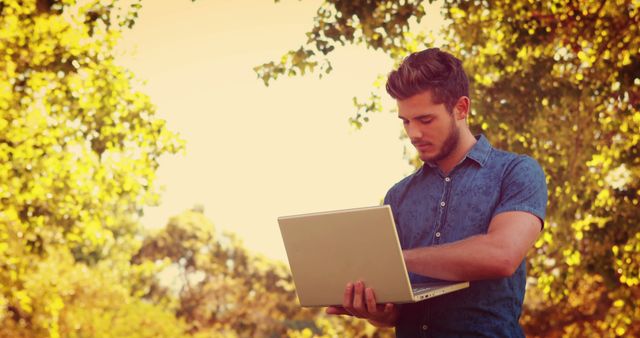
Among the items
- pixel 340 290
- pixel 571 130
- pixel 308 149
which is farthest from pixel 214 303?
pixel 340 290

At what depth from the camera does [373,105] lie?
23.9 feet

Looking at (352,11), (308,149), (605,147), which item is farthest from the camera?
(308,149)

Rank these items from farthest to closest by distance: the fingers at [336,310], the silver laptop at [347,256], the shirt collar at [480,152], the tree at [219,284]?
the tree at [219,284] < the shirt collar at [480,152] < the fingers at [336,310] < the silver laptop at [347,256]

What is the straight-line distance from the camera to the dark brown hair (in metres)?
2.25

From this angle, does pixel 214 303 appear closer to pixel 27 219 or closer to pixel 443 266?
pixel 27 219

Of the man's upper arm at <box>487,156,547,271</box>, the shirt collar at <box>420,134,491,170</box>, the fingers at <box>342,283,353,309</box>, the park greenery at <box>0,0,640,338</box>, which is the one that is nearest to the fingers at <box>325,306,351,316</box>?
the fingers at <box>342,283,353,309</box>

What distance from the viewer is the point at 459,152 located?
2.31 metres

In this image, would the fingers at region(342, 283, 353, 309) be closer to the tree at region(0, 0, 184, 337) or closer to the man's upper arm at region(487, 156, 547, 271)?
the man's upper arm at region(487, 156, 547, 271)

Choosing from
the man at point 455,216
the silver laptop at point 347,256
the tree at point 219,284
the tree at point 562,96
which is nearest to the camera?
the silver laptop at point 347,256

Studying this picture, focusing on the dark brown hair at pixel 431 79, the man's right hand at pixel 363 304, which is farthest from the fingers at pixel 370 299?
the dark brown hair at pixel 431 79

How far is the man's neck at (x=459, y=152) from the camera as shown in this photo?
90.9 inches

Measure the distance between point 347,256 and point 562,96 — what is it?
5.29 m

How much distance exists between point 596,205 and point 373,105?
6.61 feet

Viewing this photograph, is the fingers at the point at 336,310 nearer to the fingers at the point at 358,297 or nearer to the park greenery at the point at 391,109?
the fingers at the point at 358,297
